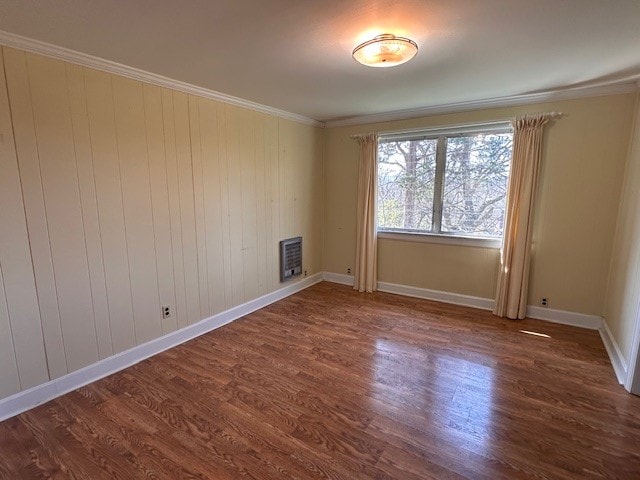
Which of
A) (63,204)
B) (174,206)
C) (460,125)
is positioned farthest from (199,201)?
(460,125)

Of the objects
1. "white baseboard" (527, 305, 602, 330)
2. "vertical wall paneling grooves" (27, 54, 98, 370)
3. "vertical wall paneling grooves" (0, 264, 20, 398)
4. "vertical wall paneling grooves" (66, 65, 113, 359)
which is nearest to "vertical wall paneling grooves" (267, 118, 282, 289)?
"vertical wall paneling grooves" (66, 65, 113, 359)

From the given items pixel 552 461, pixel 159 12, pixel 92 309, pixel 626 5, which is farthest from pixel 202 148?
pixel 552 461

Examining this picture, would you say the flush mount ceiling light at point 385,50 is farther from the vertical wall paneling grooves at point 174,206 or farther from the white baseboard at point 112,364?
the white baseboard at point 112,364

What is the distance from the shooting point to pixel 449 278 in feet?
13.4

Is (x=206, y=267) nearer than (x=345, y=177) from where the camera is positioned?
Yes

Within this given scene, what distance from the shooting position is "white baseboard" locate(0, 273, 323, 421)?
2.10 metres

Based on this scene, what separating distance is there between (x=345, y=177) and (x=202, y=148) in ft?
7.21

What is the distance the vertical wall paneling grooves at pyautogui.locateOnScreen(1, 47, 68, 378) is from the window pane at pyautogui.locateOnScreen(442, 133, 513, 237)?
3.93 meters

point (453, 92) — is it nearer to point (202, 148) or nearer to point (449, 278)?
point (449, 278)

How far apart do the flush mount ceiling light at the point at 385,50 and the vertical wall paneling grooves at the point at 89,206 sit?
1.93m

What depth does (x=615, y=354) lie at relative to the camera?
8.77 feet

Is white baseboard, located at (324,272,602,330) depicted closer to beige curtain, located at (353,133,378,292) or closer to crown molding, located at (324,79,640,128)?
beige curtain, located at (353,133,378,292)

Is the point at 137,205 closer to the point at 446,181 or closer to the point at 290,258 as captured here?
the point at 290,258

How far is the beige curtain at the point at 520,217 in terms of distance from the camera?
3320mm
